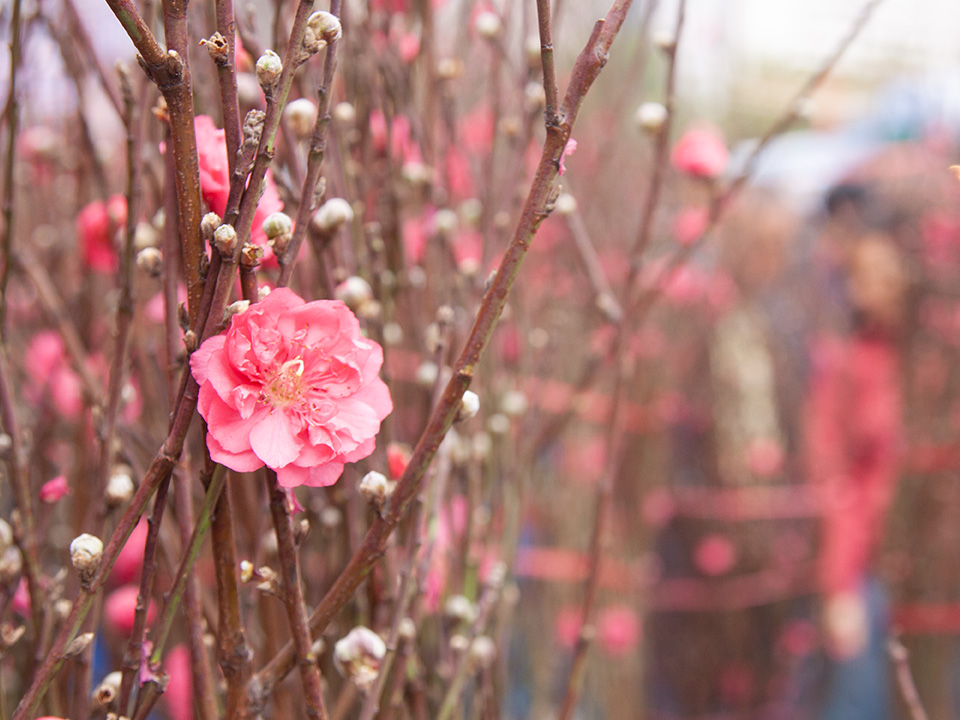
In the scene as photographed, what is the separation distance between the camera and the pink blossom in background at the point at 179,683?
0.71m

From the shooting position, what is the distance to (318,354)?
342mm

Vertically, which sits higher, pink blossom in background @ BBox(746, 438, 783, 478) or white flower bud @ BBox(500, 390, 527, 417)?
white flower bud @ BBox(500, 390, 527, 417)

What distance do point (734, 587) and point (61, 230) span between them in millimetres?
1547

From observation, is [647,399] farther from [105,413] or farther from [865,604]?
[105,413]

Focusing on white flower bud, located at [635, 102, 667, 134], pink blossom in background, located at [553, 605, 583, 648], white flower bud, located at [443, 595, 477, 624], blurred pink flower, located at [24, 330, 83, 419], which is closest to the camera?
white flower bud, located at [443, 595, 477, 624]

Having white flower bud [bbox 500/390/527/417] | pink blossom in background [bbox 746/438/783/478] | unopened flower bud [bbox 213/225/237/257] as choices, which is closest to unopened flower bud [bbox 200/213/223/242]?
unopened flower bud [bbox 213/225/237/257]

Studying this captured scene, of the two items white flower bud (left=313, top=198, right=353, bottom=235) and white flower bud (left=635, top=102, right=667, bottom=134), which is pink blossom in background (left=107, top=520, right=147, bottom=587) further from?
white flower bud (left=635, top=102, right=667, bottom=134)

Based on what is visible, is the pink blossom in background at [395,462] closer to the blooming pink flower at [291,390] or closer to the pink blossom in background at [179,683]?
the blooming pink flower at [291,390]

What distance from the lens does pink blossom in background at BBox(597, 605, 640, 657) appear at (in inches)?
57.2

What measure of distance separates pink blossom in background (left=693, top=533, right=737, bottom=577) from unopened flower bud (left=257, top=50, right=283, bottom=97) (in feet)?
5.56

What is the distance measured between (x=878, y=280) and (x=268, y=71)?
1.58 metres

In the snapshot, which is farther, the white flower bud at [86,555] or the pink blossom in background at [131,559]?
the pink blossom in background at [131,559]

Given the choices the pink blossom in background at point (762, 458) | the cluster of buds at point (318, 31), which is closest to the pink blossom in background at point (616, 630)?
the pink blossom in background at point (762, 458)

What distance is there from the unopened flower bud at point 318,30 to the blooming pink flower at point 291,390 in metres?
0.11
